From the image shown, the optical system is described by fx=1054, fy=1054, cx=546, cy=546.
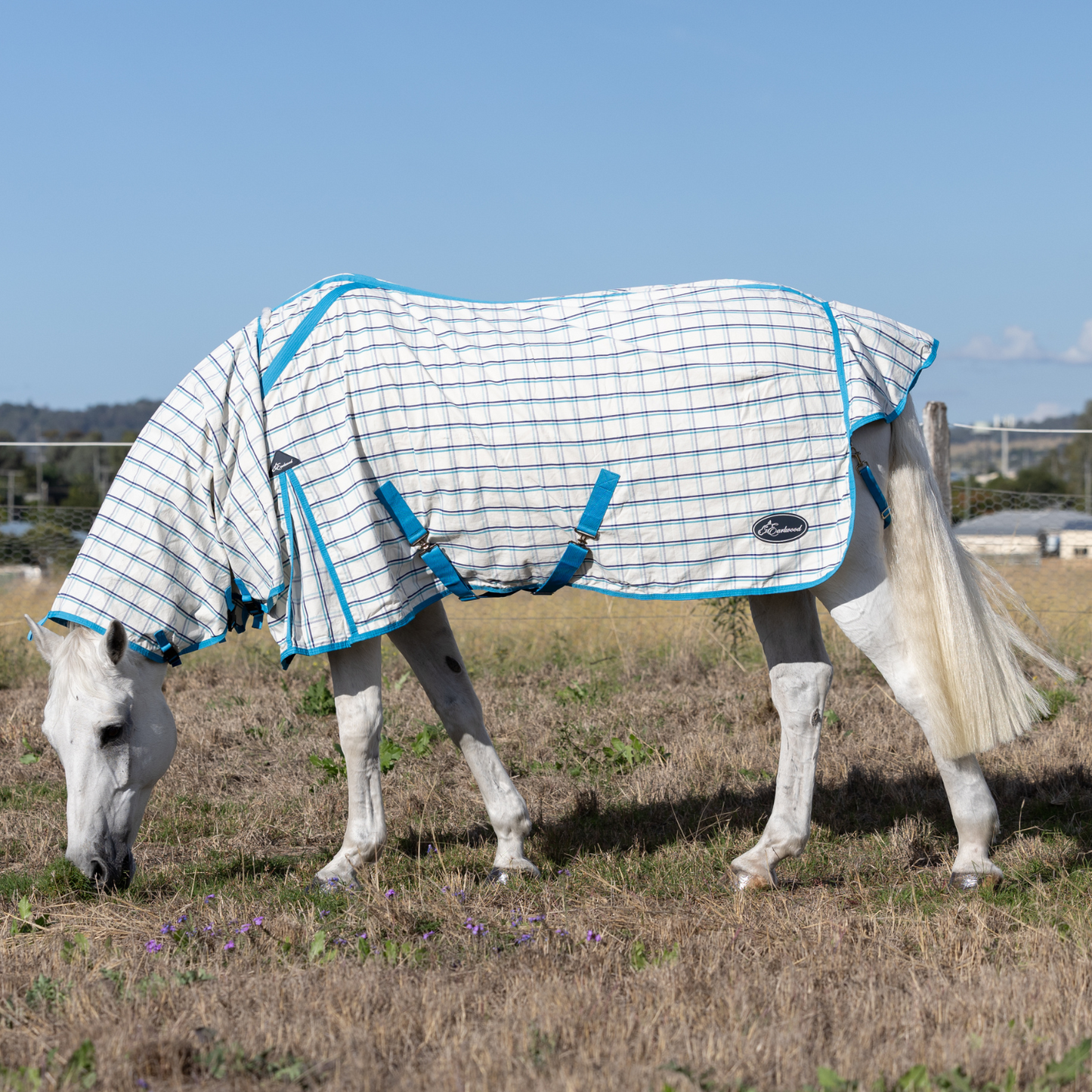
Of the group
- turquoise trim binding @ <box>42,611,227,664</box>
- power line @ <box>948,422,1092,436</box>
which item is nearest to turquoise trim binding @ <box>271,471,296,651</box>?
turquoise trim binding @ <box>42,611,227,664</box>

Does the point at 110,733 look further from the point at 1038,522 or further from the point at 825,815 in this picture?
the point at 1038,522

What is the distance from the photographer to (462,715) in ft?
12.3

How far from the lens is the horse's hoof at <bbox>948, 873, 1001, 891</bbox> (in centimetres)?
336

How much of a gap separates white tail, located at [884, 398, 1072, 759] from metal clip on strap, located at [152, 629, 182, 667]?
2.35m

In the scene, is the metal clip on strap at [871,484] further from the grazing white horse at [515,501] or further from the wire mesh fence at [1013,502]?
the wire mesh fence at [1013,502]

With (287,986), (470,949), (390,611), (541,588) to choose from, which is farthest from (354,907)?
(541,588)

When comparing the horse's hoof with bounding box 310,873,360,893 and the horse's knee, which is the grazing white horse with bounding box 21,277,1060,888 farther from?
the horse's hoof with bounding box 310,873,360,893

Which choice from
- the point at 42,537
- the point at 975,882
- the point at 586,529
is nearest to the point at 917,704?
the point at 975,882

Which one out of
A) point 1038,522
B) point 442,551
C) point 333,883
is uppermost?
point 1038,522

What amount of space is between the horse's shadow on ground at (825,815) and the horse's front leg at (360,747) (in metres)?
0.32

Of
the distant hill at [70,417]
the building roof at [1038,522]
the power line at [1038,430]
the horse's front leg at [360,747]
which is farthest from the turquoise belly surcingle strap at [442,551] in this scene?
the distant hill at [70,417]

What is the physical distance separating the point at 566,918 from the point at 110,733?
5.07 feet

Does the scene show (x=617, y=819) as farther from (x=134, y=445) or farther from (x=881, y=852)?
(x=134, y=445)

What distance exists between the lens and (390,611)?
128 inches
